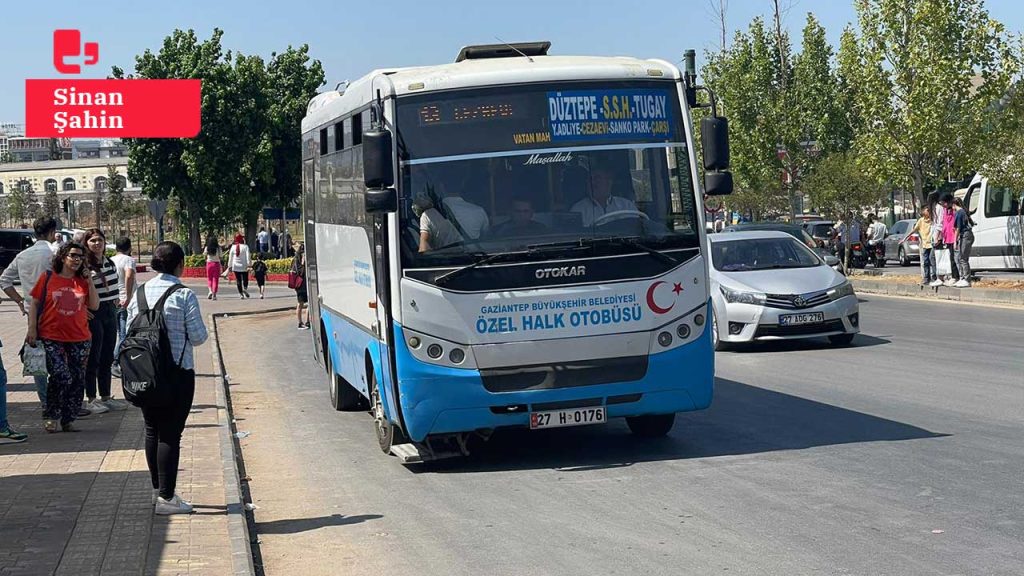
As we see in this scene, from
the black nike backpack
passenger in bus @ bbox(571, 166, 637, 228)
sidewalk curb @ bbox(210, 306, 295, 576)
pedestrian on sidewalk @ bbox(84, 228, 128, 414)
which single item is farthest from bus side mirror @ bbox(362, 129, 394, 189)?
pedestrian on sidewalk @ bbox(84, 228, 128, 414)

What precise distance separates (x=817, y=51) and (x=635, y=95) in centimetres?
5272

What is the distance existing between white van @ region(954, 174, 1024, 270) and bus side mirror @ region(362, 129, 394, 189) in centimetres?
2566

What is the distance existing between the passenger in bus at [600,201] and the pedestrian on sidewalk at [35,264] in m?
5.33

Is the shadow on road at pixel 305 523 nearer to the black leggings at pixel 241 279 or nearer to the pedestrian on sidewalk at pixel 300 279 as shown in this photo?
the pedestrian on sidewalk at pixel 300 279

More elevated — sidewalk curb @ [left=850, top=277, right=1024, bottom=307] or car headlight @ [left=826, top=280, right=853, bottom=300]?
car headlight @ [left=826, top=280, right=853, bottom=300]

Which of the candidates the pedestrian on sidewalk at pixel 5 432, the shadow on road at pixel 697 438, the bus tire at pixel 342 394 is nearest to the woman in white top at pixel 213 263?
the bus tire at pixel 342 394

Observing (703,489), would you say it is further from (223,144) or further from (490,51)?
(223,144)

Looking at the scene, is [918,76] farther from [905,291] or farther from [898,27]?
[905,291]

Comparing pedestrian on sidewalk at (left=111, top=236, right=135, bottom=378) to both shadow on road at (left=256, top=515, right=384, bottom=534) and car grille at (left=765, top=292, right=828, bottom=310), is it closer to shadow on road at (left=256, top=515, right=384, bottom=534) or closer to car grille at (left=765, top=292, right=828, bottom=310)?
shadow on road at (left=256, top=515, right=384, bottom=534)

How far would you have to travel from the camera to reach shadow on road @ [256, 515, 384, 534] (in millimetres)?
8352

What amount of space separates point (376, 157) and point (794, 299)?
356 inches

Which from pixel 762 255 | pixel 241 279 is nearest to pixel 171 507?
pixel 762 255

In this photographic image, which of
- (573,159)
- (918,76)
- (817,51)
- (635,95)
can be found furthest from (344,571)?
(817,51)

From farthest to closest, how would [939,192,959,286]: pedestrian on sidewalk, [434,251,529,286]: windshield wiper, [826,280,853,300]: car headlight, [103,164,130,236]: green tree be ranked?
[103,164,130,236]: green tree, [939,192,959,286]: pedestrian on sidewalk, [826,280,853,300]: car headlight, [434,251,529,286]: windshield wiper
